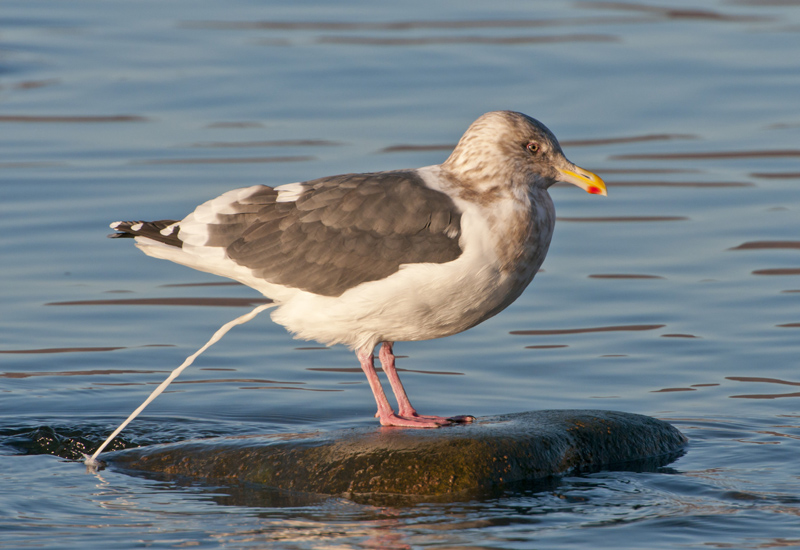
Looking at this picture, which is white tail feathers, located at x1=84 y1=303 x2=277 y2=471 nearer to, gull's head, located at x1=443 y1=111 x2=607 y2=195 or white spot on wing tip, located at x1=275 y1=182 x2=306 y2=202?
white spot on wing tip, located at x1=275 y1=182 x2=306 y2=202

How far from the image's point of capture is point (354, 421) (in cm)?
990

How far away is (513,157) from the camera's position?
27.5 ft

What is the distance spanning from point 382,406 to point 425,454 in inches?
23.4

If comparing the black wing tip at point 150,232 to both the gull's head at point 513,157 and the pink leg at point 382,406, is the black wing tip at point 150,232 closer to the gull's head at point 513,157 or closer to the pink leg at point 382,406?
the pink leg at point 382,406

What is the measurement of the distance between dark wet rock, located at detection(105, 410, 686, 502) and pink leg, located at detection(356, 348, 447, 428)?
0.12 metres

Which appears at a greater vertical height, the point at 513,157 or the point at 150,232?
the point at 513,157

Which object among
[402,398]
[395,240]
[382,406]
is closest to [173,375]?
[382,406]

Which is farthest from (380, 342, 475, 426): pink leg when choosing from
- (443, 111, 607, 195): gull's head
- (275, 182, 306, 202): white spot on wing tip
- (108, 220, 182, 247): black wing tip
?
(108, 220, 182, 247): black wing tip

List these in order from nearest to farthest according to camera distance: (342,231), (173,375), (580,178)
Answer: (342,231) → (580,178) → (173,375)

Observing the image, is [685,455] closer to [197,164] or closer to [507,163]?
[507,163]

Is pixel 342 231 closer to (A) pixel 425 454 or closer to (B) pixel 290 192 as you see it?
(B) pixel 290 192

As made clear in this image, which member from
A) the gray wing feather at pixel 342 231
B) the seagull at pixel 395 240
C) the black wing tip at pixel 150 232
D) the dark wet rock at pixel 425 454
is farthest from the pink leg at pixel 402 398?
the black wing tip at pixel 150 232

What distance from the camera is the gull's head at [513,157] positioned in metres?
8.37

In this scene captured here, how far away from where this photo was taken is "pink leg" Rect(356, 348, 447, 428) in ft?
28.3
